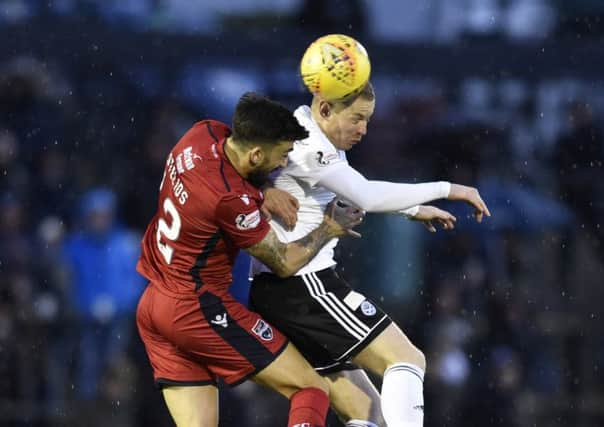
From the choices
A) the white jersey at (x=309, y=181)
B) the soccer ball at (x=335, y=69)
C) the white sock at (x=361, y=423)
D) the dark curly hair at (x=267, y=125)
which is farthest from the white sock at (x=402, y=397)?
the soccer ball at (x=335, y=69)

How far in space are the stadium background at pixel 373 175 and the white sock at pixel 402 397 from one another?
15.3 feet

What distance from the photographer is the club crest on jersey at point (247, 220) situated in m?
6.12

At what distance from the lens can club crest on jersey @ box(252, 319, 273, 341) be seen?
6367 mm

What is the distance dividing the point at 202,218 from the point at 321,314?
715 mm

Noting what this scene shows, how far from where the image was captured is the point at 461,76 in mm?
12133

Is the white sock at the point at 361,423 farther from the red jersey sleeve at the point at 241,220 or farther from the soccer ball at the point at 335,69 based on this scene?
the soccer ball at the point at 335,69

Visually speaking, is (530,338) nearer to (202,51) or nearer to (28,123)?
(202,51)

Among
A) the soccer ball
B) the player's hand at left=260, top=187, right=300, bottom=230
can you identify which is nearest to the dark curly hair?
the soccer ball

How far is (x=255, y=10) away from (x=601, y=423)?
4307 millimetres

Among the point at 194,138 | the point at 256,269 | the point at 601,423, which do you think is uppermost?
the point at 194,138

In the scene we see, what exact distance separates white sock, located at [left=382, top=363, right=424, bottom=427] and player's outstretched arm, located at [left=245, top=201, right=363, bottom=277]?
0.61m

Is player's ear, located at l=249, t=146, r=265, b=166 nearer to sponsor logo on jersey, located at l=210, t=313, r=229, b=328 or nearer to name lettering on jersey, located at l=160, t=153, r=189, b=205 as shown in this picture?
name lettering on jersey, located at l=160, t=153, r=189, b=205

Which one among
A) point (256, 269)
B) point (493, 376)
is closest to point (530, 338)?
point (493, 376)

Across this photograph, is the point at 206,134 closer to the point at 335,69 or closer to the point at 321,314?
the point at 335,69
